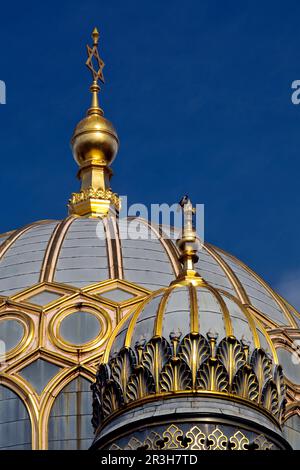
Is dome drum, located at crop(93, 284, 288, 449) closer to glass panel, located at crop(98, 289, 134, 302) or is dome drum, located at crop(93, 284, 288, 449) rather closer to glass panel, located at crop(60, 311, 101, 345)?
glass panel, located at crop(60, 311, 101, 345)

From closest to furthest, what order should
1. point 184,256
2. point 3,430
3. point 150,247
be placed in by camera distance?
point 184,256 < point 3,430 < point 150,247

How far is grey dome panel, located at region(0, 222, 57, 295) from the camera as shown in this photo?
53062 mm

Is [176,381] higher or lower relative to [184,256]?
lower

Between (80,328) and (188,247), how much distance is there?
6679 mm

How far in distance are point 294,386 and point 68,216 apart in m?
9.24

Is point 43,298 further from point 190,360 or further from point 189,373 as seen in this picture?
point 189,373

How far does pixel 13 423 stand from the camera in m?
50.1

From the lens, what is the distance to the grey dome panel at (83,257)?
53.1 meters

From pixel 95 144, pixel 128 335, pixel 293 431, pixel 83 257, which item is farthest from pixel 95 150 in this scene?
pixel 128 335

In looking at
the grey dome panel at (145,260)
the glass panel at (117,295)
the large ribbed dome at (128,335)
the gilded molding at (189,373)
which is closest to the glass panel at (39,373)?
the large ribbed dome at (128,335)

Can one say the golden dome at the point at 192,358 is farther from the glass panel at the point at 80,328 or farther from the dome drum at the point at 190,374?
the glass panel at the point at 80,328
